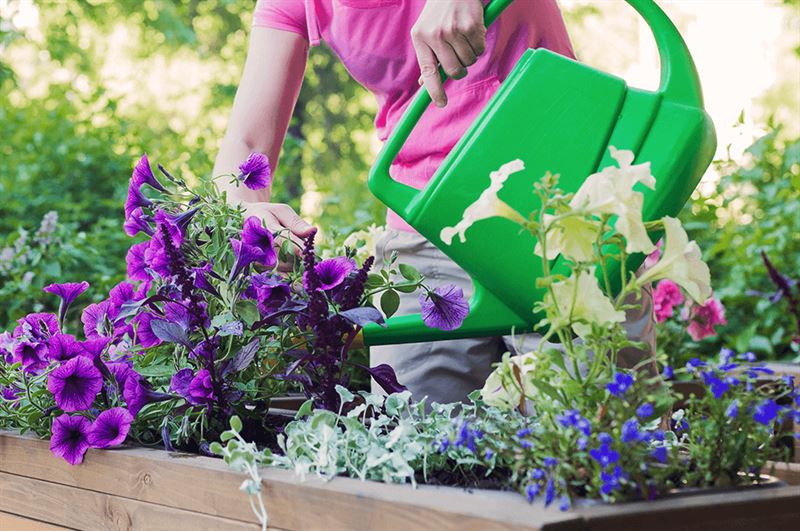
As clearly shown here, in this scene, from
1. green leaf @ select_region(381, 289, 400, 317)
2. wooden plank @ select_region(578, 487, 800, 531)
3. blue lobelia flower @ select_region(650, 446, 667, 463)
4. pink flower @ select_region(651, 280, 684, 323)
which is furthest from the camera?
pink flower @ select_region(651, 280, 684, 323)

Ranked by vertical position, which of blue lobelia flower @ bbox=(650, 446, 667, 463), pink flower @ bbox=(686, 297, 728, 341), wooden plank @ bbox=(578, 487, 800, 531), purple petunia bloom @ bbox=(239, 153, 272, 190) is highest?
pink flower @ bbox=(686, 297, 728, 341)

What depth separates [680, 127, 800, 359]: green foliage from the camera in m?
2.96

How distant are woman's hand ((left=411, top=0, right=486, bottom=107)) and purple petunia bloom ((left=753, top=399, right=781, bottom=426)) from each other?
569 mm

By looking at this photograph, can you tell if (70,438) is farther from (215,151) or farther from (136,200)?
(215,151)

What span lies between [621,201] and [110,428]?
0.72 m

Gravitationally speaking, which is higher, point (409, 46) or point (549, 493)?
point (409, 46)

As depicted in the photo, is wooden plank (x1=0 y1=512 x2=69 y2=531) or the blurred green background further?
the blurred green background

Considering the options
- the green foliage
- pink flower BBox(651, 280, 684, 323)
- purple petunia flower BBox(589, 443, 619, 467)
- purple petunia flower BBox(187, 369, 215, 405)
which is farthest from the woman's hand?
the green foliage

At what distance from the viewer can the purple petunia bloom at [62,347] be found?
4.30 ft

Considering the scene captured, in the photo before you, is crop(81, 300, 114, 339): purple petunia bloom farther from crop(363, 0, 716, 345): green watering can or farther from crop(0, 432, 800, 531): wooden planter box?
crop(363, 0, 716, 345): green watering can

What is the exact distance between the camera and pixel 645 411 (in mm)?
914

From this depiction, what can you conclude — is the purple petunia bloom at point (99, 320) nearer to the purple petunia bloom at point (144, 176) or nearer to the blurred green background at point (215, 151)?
the purple petunia bloom at point (144, 176)

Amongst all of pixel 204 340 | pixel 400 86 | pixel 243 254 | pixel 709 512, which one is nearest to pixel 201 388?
pixel 204 340

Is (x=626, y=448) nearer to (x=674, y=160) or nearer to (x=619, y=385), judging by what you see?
(x=619, y=385)
